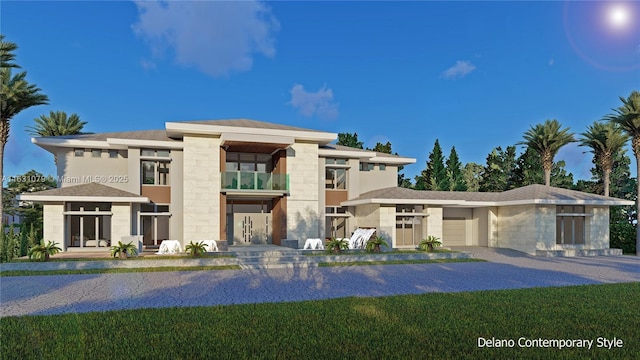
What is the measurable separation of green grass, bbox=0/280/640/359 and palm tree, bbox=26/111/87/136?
27.5m

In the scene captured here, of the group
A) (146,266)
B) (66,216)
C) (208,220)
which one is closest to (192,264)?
(146,266)

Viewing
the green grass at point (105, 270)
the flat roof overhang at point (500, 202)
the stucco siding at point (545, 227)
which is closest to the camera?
the green grass at point (105, 270)

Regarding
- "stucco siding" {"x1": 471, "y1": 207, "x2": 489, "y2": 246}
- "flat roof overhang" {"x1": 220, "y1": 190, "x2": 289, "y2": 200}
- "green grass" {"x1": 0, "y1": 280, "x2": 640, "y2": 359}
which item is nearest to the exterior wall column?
"flat roof overhang" {"x1": 220, "y1": 190, "x2": 289, "y2": 200}

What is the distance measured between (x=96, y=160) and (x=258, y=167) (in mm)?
8321

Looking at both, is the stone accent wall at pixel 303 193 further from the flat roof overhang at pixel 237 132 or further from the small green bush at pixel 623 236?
the small green bush at pixel 623 236

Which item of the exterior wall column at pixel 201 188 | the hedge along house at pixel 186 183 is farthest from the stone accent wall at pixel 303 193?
the exterior wall column at pixel 201 188

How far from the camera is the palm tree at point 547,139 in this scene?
31.6m

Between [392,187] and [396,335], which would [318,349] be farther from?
Answer: [392,187]

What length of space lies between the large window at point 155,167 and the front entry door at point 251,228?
4.45 metres

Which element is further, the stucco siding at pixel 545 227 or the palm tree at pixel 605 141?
the palm tree at pixel 605 141

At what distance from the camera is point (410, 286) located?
1179cm

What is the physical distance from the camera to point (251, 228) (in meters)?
24.2

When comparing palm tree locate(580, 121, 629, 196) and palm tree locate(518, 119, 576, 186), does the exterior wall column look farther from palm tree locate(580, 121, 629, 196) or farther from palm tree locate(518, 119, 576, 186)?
palm tree locate(580, 121, 629, 196)

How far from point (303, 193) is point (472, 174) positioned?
33.7 metres
